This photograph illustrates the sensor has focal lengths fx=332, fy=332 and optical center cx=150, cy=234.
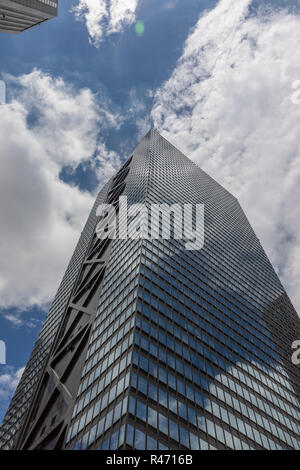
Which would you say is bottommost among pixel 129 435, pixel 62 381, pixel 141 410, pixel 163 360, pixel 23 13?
pixel 129 435

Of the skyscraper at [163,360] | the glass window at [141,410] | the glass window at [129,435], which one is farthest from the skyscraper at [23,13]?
the glass window at [129,435]

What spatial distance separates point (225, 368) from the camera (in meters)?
51.7

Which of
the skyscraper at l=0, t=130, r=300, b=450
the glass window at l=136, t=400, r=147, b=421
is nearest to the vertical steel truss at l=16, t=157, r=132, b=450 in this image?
the skyscraper at l=0, t=130, r=300, b=450

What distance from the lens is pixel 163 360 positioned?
40625 mm

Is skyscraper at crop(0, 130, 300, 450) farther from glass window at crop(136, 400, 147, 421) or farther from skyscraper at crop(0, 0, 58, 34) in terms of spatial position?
skyscraper at crop(0, 0, 58, 34)

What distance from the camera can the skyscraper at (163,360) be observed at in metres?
34.3

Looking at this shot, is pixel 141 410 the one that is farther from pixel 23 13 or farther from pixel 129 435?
pixel 23 13

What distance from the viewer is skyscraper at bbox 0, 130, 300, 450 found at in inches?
1351

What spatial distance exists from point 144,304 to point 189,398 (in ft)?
42.7

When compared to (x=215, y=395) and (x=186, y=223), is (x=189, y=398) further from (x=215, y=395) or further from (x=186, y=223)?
(x=186, y=223)

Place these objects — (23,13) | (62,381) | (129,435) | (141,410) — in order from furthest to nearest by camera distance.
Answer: (23,13) → (62,381) → (141,410) → (129,435)

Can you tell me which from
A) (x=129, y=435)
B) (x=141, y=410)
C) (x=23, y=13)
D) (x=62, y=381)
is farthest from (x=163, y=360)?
(x=23, y=13)

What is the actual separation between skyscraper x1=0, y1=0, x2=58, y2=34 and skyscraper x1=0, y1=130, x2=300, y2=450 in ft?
147

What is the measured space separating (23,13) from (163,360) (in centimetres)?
7407
